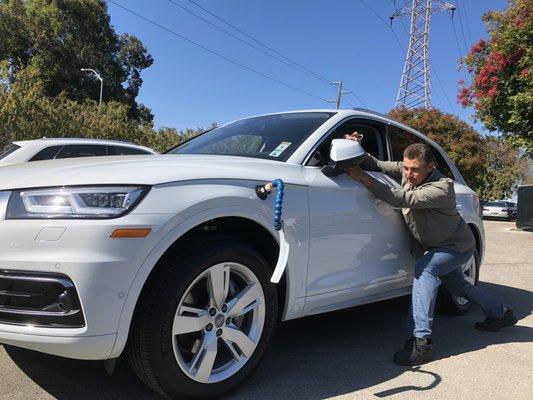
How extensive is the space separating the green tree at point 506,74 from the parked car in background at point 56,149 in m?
10.9

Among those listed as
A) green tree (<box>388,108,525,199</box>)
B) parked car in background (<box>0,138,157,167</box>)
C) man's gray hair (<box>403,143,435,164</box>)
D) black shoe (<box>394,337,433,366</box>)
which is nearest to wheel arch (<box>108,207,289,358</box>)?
black shoe (<box>394,337,433,366</box>)

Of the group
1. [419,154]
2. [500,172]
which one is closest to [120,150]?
[419,154]

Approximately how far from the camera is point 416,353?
3.73 metres

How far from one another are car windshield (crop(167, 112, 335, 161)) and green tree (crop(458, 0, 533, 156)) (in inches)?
478

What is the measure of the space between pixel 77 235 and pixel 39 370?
4.30ft

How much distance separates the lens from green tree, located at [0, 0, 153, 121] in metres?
32.4

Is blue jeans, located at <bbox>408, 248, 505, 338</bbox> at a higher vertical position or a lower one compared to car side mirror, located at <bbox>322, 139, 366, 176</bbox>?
lower

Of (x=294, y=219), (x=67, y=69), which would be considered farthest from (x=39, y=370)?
(x=67, y=69)

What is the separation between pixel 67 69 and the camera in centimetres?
3391

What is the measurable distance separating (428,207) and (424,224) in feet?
0.66

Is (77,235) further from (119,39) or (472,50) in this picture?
(119,39)

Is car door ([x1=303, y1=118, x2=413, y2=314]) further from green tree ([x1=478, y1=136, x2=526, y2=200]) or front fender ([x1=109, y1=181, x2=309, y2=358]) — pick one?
green tree ([x1=478, y1=136, x2=526, y2=200])

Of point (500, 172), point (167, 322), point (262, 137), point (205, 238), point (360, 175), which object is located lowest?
point (167, 322)

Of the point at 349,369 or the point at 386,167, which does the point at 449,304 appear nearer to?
the point at 386,167
